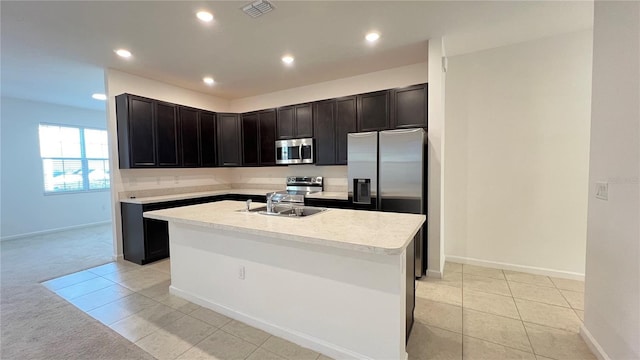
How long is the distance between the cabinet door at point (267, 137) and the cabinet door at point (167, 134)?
1.40 m

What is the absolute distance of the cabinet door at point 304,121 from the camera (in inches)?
171

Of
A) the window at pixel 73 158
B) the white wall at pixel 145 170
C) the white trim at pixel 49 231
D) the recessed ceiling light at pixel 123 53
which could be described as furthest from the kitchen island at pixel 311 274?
the white trim at pixel 49 231

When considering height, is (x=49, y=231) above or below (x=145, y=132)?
below

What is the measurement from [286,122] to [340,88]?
109 cm

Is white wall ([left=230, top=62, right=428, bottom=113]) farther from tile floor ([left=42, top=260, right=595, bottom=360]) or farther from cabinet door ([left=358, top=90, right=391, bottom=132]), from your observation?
tile floor ([left=42, top=260, right=595, bottom=360])

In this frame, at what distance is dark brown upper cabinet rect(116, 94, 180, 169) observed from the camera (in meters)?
3.74

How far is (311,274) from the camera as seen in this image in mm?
1894

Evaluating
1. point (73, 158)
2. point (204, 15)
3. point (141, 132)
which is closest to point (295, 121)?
point (204, 15)

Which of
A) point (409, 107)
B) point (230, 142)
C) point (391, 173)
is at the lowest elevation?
point (391, 173)

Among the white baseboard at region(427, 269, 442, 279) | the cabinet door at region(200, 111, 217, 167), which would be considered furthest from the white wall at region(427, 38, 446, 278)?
the cabinet door at region(200, 111, 217, 167)

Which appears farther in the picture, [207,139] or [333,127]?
[207,139]

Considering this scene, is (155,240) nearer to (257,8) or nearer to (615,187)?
(257,8)

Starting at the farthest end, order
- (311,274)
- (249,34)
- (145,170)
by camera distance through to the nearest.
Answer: (145,170)
(249,34)
(311,274)

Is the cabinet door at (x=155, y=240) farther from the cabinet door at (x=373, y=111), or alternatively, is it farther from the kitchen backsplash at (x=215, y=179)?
the cabinet door at (x=373, y=111)
